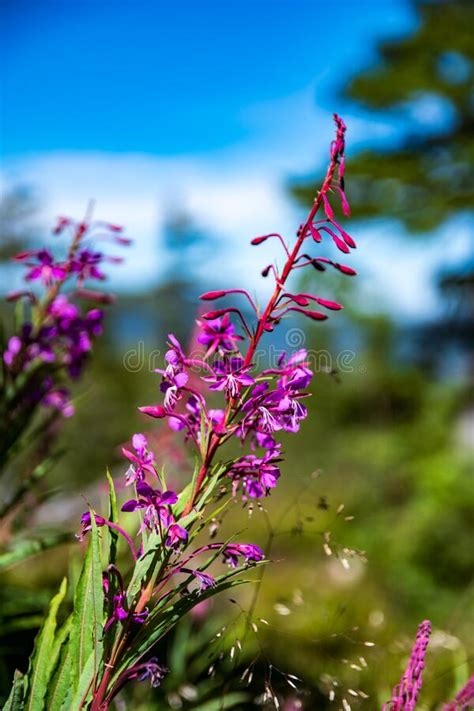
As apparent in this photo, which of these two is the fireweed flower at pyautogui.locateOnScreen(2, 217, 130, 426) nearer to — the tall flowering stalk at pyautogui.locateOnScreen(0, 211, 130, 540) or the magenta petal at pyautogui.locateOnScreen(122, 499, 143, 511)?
the tall flowering stalk at pyautogui.locateOnScreen(0, 211, 130, 540)

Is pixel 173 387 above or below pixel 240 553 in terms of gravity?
above

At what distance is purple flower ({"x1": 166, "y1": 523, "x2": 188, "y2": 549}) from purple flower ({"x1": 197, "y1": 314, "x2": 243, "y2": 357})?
12.5 inches

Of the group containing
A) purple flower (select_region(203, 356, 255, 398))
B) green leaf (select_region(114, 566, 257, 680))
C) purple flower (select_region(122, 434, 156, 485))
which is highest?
purple flower (select_region(203, 356, 255, 398))

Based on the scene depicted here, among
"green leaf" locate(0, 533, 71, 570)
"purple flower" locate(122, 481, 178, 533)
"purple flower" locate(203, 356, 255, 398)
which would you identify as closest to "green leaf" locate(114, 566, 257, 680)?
"purple flower" locate(122, 481, 178, 533)

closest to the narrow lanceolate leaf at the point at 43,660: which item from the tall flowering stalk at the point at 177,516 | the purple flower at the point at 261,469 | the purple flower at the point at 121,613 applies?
the tall flowering stalk at the point at 177,516

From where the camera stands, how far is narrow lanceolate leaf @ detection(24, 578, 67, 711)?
1.09 m

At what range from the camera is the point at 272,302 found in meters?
1.01

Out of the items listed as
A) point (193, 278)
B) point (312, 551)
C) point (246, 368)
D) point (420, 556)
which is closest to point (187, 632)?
point (246, 368)

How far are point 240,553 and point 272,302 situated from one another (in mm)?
421

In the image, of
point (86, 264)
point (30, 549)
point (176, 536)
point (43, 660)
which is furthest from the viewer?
point (86, 264)

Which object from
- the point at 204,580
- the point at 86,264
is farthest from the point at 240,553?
the point at 86,264

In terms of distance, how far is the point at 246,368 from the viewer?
1031 mm

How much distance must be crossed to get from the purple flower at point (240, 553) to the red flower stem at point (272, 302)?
4.3 inches

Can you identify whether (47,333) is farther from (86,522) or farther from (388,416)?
(388,416)
